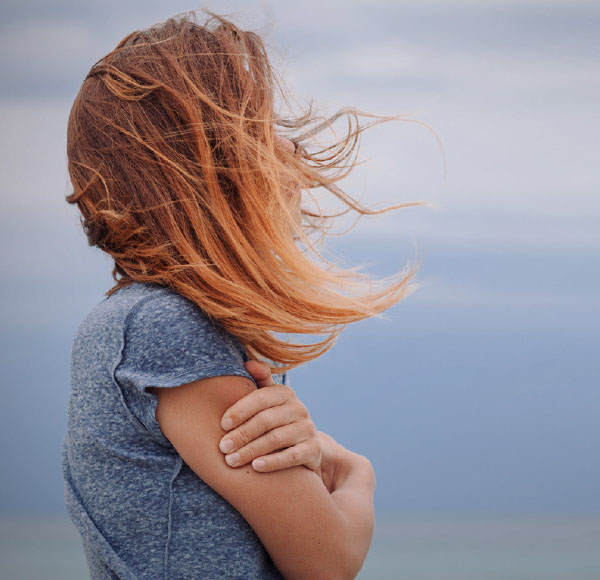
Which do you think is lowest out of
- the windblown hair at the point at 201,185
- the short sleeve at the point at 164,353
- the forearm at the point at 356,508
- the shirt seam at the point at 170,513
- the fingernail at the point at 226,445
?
the forearm at the point at 356,508

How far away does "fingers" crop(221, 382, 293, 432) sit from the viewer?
1.37 m

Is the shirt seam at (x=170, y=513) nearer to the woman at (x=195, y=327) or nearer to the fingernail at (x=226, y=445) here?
the woman at (x=195, y=327)

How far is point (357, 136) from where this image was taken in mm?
1883

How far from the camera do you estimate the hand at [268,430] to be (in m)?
1.36

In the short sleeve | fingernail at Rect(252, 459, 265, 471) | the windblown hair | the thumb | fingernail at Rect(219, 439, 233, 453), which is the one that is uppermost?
the windblown hair

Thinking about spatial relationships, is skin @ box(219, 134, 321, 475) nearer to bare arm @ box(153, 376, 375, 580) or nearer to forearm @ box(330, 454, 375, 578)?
bare arm @ box(153, 376, 375, 580)

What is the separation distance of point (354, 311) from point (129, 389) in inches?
19.1

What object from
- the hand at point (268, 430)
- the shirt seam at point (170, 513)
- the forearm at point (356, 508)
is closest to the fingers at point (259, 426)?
the hand at point (268, 430)

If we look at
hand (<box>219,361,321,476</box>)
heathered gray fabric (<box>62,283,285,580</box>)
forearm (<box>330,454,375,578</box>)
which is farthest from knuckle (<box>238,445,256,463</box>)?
forearm (<box>330,454,375,578</box>)

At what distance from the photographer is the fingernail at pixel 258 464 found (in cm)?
136

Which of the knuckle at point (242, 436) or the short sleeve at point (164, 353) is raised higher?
the short sleeve at point (164, 353)

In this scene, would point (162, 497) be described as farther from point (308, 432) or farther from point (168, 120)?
point (168, 120)

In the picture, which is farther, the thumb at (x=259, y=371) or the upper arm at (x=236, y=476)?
the thumb at (x=259, y=371)

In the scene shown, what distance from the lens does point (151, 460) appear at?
1425 millimetres
